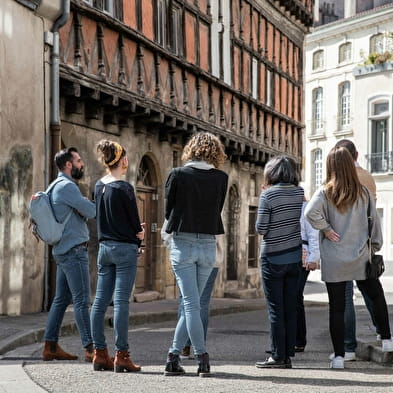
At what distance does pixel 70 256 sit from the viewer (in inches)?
305

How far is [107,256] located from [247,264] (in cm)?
2009

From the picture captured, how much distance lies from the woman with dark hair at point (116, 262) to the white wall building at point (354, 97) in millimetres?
32596

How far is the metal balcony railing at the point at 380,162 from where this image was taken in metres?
39.0

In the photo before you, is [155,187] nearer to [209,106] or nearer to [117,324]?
[209,106]

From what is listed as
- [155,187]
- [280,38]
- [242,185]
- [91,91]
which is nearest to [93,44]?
[91,91]

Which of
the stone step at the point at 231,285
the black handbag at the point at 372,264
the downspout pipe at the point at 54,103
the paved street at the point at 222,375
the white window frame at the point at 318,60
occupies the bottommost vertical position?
the stone step at the point at 231,285

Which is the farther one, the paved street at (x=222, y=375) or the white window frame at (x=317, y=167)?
the white window frame at (x=317, y=167)

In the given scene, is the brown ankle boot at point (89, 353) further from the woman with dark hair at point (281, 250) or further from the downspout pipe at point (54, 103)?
the downspout pipe at point (54, 103)

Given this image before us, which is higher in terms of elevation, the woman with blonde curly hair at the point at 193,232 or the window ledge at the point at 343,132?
the window ledge at the point at 343,132

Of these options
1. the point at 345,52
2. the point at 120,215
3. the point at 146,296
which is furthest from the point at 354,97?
the point at 120,215

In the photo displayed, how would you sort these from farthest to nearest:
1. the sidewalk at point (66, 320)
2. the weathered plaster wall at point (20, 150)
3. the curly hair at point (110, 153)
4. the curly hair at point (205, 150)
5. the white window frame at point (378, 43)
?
the white window frame at point (378, 43) < the weathered plaster wall at point (20, 150) < the sidewalk at point (66, 320) < the curly hair at point (110, 153) < the curly hair at point (205, 150)

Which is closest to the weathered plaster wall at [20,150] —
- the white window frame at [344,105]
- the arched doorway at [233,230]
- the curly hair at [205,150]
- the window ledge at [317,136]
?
the curly hair at [205,150]

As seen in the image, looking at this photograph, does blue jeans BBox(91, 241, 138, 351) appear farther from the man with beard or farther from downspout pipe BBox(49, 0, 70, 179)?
downspout pipe BBox(49, 0, 70, 179)

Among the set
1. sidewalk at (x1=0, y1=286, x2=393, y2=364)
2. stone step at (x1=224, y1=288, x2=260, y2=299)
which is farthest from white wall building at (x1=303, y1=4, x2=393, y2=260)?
sidewalk at (x1=0, y1=286, x2=393, y2=364)
